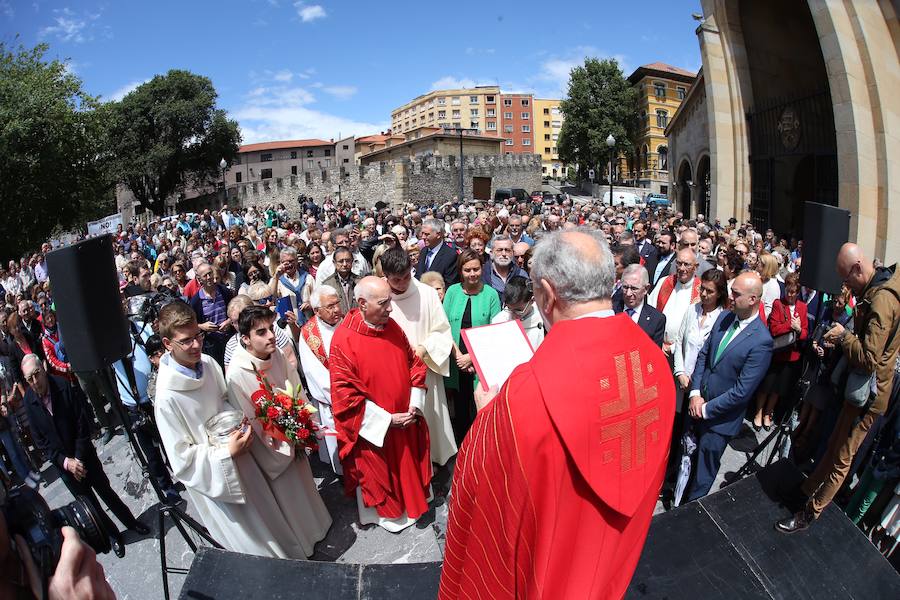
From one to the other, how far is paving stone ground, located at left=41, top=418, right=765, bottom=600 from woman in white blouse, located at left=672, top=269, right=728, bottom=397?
3.64 feet

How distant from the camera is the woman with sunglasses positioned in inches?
168

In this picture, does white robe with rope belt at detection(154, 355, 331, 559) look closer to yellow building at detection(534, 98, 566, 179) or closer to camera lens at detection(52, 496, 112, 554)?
camera lens at detection(52, 496, 112, 554)

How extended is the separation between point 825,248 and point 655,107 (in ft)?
171

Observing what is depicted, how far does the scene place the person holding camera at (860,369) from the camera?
3182 mm

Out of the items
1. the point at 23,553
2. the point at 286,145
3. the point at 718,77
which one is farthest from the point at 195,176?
the point at 23,553

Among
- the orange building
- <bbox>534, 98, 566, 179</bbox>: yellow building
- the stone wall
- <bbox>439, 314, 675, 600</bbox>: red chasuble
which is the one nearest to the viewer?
<bbox>439, 314, 675, 600</bbox>: red chasuble

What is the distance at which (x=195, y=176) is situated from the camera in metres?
44.9

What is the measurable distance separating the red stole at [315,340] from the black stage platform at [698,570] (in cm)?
167

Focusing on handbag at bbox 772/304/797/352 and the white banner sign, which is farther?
the white banner sign

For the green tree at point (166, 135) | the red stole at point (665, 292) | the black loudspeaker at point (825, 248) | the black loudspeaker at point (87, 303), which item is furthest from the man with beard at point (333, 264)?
the green tree at point (166, 135)

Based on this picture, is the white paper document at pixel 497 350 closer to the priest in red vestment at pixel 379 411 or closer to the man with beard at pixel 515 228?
the priest in red vestment at pixel 379 411

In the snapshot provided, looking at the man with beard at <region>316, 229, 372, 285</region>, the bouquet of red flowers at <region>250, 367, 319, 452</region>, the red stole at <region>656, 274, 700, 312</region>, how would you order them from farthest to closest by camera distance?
the man with beard at <region>316, 229, 372, 285</region> < the red stole at <region>656, 274, 700, 312</region> < the bouquet of red flowers at <region>250, 367, 319, 452</region>

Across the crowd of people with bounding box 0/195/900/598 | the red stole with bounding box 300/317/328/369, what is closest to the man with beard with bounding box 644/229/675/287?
the crowd of people with bounding box 0/195/900/598

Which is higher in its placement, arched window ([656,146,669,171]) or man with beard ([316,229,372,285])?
arched window ([656,146,669,171])
